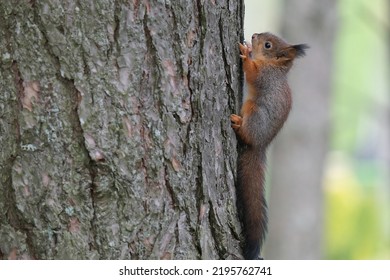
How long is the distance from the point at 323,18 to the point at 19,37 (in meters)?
4.53

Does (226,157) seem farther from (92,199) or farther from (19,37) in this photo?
(19,37)

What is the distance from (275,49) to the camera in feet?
12.0

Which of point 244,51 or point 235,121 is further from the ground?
point 244,51

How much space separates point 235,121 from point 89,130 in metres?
0.58

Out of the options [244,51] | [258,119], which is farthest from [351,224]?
[244,51]

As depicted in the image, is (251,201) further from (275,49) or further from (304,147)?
(304,147)

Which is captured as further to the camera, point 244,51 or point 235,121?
point 244,51

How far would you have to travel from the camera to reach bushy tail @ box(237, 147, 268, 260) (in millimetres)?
2664

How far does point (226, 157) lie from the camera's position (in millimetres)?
2607

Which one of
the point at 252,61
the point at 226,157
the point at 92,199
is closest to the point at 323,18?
the point at 252,61
